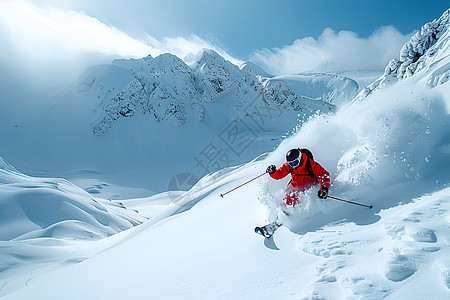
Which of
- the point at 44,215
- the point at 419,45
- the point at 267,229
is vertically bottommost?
the point at 267,229

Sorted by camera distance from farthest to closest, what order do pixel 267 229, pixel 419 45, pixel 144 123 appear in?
1. pixel 144 123
2. pixel 419 45
3. pixel 267 229

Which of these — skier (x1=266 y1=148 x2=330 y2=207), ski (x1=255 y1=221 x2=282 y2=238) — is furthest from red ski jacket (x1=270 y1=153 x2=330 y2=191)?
ski (x1=255 y1=221 x2=282 y2=238)

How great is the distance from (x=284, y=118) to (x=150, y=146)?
38.2 meters

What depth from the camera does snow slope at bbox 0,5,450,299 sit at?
6.32 ft

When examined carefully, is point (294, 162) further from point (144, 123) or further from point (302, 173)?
point (144, 123)

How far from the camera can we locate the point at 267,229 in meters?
3.27

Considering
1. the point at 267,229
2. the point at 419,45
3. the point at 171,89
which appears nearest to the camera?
the point at 267,229

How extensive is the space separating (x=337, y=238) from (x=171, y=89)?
63.7 metres

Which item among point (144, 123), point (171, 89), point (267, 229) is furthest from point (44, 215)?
point (171, 89)

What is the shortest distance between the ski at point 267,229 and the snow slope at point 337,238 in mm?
94

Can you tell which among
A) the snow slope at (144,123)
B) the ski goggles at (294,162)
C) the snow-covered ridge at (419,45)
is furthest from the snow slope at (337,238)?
the snow slope at (144,123)

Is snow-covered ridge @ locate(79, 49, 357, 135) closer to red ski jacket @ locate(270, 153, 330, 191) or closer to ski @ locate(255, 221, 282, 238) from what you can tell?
red ski jacket @ locate(270, 153, 330, 191)

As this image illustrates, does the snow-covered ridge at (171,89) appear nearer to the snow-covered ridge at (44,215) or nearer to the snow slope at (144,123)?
the snow slope at (144,123)

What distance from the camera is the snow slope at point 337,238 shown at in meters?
1.93
